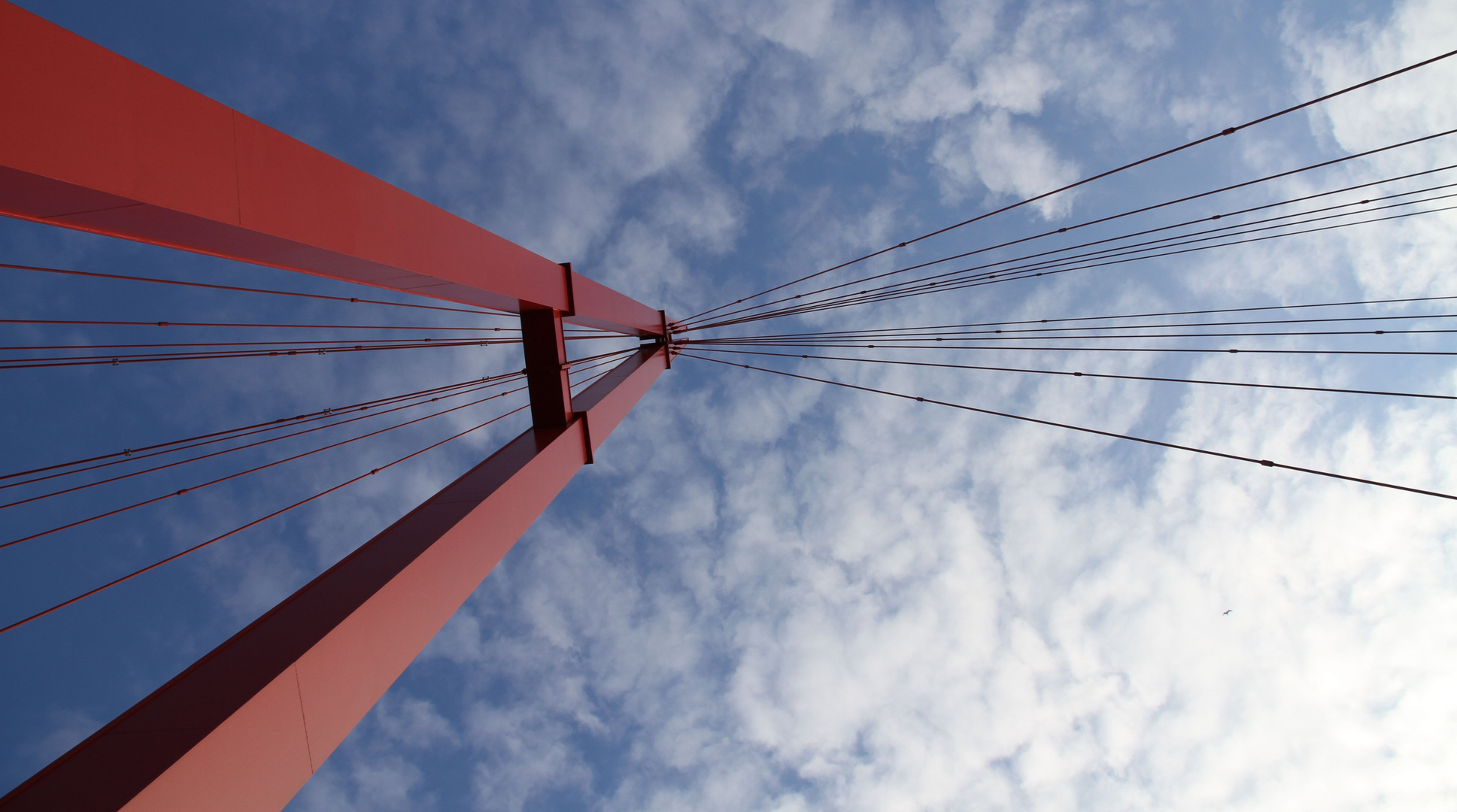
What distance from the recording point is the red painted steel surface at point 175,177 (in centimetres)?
238

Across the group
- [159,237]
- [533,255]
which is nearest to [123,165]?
[159,237]

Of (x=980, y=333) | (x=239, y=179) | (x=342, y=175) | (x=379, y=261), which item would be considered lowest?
(x=980, y=333)

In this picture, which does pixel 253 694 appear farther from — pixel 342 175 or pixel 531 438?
pixel 531 438

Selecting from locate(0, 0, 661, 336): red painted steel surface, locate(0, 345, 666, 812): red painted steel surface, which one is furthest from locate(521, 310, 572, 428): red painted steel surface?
locate(0, 0, 661, 336): red painted steel surface

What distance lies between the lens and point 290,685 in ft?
9.66

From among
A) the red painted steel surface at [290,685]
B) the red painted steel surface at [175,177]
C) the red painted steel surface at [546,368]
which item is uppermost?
the red painted steel surface at [175,177]

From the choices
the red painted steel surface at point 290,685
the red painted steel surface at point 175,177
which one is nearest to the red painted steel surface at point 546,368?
the red painted steel surface at point 290,685

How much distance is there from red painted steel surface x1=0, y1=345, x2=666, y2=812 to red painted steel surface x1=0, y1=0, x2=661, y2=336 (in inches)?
82.0

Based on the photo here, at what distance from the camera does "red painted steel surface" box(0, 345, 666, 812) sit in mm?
2373

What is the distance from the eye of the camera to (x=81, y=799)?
227 centimetres

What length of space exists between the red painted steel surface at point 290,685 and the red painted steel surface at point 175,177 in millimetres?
2082

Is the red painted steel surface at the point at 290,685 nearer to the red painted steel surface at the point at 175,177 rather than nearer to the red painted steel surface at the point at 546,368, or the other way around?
the red painted steel surface at the point at 546,368

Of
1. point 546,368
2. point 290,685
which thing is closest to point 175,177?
Result: point 290,685

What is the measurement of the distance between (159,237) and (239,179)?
2.06 feet
